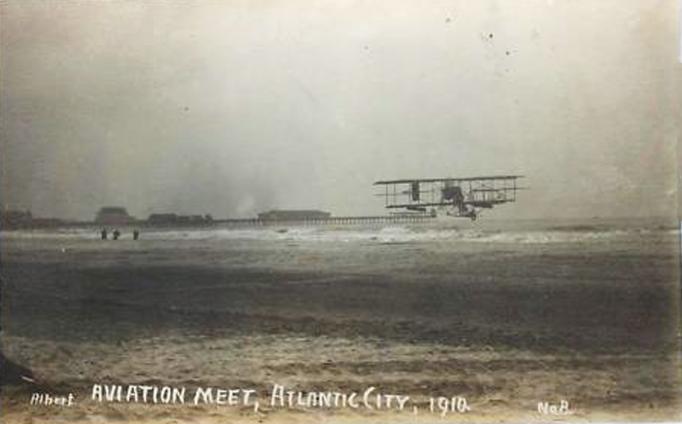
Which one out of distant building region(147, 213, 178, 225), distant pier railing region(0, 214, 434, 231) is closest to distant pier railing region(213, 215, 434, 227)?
distant pier railing region(0, 214, 434, 231)

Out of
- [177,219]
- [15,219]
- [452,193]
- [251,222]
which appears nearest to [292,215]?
[251,222]

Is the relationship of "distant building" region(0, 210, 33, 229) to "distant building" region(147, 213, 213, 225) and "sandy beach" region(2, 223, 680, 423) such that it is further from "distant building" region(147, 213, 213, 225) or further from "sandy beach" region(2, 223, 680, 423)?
"distant building" region(147, 213, 213, 225)

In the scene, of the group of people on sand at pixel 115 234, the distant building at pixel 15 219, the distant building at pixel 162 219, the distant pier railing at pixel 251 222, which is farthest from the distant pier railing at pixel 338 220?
the distant building at pixel 15 219

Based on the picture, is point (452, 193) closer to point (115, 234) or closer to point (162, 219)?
point (162, 219)

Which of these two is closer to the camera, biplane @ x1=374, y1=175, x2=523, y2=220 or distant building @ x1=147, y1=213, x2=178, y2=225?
biplane @ x1=374, y1=175, x2=523, y2=220

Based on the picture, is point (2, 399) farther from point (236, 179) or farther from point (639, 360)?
point (639, 360)

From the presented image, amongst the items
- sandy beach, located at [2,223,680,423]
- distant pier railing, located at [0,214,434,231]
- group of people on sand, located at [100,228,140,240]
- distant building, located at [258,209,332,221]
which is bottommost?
sandy beach, located at [2,223,680,423]
